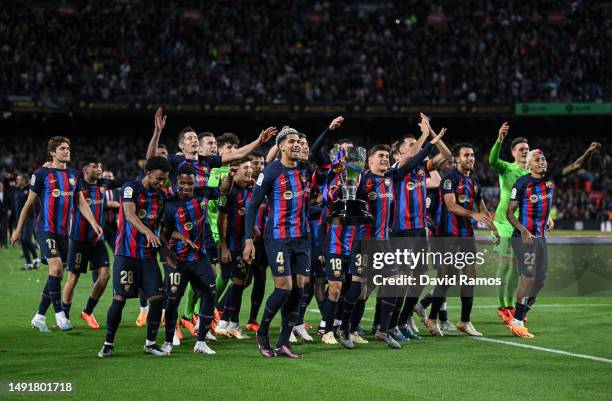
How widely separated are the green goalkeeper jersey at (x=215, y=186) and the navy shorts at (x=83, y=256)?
1472mm

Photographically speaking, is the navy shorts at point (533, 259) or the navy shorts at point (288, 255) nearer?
the navy shorts at point (288, 255)

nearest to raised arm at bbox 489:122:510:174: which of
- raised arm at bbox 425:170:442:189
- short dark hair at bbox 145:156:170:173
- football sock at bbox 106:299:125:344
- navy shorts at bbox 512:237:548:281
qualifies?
raised arm at bbox 425:170:442:189

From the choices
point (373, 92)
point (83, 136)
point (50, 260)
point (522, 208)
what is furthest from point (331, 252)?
point (83, 136)

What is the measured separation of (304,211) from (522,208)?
11.3ft

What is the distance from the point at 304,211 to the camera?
9.62 meters

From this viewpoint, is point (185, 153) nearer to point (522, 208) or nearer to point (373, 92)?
point (522, 208)

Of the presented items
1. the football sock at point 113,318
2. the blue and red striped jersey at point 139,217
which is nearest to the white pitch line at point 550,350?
the blue and red striped jersey at point 139,217

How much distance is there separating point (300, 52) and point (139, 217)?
36.2 m

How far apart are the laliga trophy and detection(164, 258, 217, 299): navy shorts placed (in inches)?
55.5

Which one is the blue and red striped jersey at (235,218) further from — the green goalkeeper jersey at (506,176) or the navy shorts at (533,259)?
the green goalkeeper jersey at (506,176)

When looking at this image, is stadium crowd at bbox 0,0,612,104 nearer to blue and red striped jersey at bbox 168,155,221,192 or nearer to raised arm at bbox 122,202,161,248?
blue and red striped jersey at bbox 168,155,221,192

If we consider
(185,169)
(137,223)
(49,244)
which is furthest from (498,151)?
(49,244)

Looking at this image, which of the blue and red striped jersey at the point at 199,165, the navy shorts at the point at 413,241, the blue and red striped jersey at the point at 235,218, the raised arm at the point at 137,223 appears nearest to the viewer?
the raised arm at the point at 137,223

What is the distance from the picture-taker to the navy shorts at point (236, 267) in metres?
11.1
